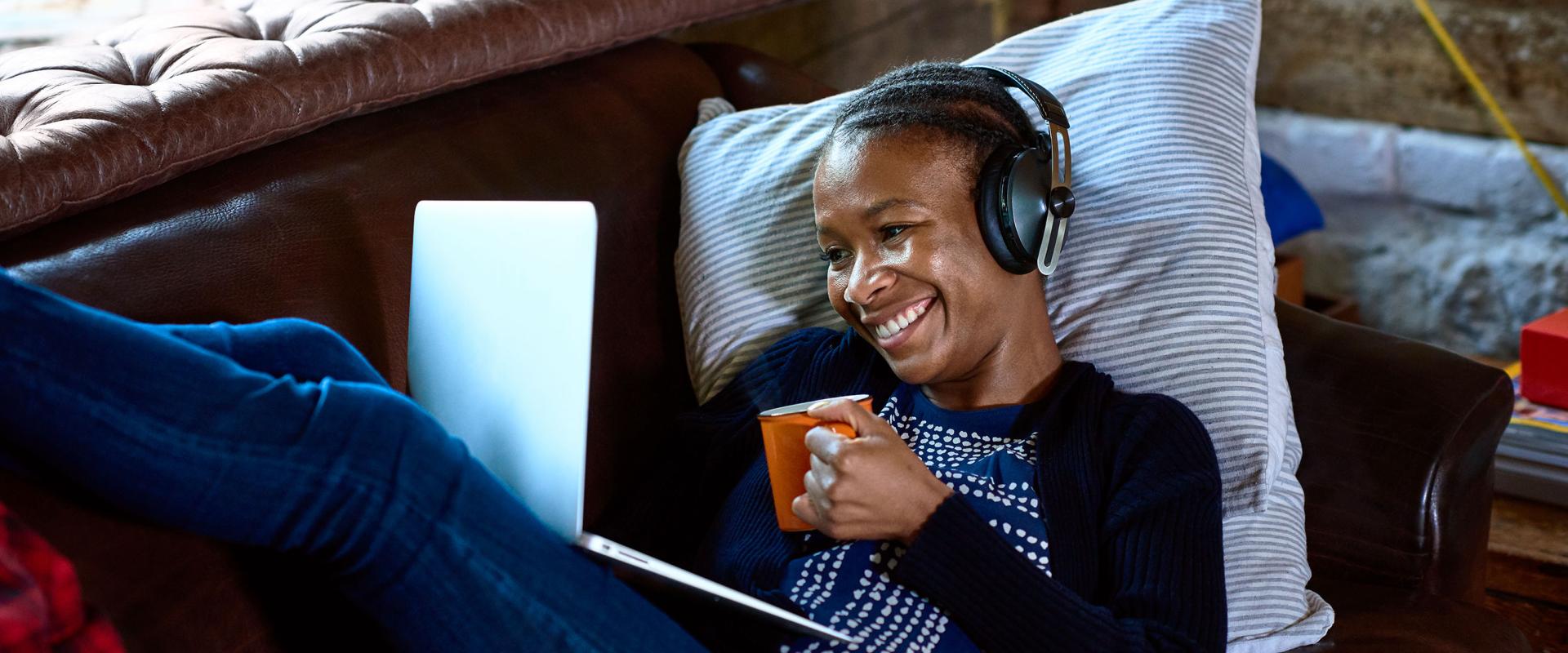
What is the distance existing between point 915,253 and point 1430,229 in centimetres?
166

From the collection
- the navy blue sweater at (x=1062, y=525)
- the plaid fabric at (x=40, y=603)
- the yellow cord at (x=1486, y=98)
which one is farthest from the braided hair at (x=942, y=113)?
the yellow cord at (x=1486, y=98)

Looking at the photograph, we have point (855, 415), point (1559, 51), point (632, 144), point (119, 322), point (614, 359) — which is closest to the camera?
point (119, 322)

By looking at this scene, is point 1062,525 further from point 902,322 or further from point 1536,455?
point 1536,455

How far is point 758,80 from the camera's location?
5.48 feet

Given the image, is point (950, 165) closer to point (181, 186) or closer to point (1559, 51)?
point (181, 186)

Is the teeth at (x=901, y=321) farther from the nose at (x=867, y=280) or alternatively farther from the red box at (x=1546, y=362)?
the red box at (x=1546, y=362)

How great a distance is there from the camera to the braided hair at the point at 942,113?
3.72ft

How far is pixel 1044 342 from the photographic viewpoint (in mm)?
1214

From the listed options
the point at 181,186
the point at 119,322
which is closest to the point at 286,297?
the point at 181,186

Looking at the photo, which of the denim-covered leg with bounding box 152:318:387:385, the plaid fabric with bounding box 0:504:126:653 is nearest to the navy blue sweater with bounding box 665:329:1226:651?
the denim-covered leg with bounding box 152:318:387:385

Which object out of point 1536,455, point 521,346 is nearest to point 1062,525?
point 521,346

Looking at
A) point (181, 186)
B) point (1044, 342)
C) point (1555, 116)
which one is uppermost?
point (181, 186)

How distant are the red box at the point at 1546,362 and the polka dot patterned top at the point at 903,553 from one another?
Answer: 2.91 feet

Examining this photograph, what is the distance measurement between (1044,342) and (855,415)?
0.95 ft
